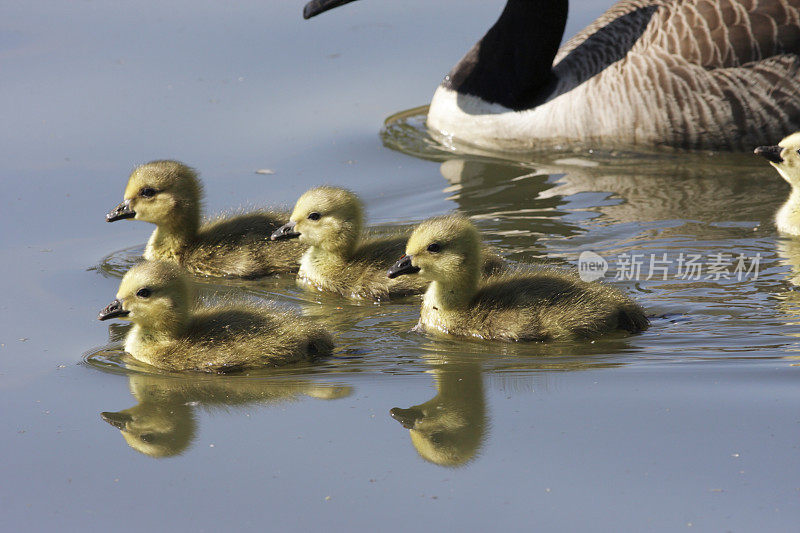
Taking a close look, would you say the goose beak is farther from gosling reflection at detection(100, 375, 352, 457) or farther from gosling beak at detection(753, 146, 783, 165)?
gosling reflection at detection(100, 375, 352, 457)

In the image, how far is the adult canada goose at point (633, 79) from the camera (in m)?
9.36

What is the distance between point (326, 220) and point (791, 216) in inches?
119

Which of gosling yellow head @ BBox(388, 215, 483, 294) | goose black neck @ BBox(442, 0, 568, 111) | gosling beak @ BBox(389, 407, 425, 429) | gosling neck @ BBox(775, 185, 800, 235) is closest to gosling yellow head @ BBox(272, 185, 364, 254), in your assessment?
gosling yellow head @ BBox(388, 215, 483, 294)

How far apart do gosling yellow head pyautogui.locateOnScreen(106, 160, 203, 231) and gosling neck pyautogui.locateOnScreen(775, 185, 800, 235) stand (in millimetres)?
3807

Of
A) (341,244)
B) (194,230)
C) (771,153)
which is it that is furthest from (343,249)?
(771,153)

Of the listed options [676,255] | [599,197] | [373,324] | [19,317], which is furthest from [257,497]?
[599,197]

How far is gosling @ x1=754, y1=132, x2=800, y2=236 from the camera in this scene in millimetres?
7840

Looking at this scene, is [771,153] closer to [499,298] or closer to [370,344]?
[499,298]

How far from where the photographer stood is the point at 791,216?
7.90 meters

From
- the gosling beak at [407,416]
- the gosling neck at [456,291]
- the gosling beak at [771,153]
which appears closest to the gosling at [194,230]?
the gosling neck at [456,291]

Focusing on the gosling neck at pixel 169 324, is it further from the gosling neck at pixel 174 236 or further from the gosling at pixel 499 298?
the gosling neck at pixel 174 236

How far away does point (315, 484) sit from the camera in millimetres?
5062

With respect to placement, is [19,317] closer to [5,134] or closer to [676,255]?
[5,134]

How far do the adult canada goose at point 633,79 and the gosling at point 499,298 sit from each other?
336 cm
